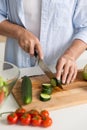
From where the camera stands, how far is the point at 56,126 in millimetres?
1017

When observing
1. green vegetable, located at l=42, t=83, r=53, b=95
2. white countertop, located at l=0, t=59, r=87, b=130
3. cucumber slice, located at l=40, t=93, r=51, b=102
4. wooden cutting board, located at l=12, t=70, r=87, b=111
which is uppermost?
green vegetable, located at l=42, t=83, r=53, b=95

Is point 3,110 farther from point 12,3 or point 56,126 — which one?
point 12,3

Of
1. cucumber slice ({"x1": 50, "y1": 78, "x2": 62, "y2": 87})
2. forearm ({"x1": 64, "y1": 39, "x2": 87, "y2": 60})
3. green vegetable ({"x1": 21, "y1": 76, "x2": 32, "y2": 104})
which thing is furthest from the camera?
forearm ({"x1": 64, "y1": 39, "x2": 87, "y2": 60})

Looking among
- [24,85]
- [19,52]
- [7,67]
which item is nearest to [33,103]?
[24,85]

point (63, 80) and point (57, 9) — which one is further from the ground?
point (57, 9)

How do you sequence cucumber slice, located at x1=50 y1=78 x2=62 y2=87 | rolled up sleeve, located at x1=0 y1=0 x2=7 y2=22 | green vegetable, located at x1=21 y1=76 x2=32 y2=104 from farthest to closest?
1. rolled up sleeve, located at x1=0 y1=0 x2=7 y2=22
2. cucumber slice, located at x1=50 y1=78 x2=62 y2=87
3. green vegetable, located at x1=21 y1=76 x2=32 y2=104

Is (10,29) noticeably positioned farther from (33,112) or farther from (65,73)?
(33,112)

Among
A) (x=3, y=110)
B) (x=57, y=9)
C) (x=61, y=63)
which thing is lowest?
(x=3, y=110)

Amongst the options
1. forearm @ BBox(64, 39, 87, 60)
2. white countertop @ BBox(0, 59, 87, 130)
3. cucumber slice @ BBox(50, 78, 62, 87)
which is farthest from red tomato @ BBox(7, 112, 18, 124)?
forearm @ BBox(64, 39, 87, 60)

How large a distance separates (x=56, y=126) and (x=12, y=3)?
2.23ft

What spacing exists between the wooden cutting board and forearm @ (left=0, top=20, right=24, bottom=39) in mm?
228

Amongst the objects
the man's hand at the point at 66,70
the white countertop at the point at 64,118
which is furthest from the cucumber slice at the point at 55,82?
the white countertop at the point at 64,118

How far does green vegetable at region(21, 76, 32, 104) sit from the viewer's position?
113 cm

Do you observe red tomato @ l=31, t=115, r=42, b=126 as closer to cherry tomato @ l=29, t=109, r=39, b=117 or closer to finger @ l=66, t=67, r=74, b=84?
cherry tomato @ l=29, t=109, r=39, b=117
